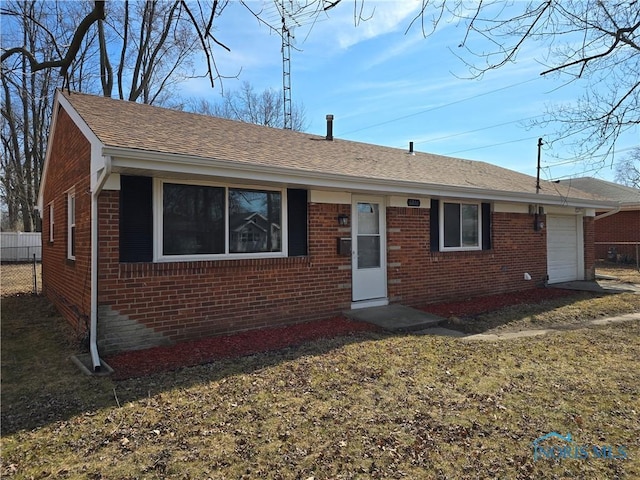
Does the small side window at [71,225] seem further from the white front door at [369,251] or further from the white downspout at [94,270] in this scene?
the white front door at [369,251]

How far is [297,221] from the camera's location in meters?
7.27

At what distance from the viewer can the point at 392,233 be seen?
28.1ft

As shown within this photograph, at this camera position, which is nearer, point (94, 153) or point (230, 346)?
point (94, 153)

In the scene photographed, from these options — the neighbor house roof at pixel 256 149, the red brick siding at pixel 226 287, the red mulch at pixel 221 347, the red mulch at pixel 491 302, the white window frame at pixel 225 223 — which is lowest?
the red mulch at pixel 221 347

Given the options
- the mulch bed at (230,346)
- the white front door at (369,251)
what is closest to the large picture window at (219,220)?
the mulch bed at (230,346)

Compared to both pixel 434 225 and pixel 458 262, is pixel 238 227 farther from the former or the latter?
pixel 458 262

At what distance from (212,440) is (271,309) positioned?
3.70 metres

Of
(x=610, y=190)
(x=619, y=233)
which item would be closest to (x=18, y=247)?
(x=619, y=233)

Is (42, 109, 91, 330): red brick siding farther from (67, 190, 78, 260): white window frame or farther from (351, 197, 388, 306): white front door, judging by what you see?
(351, 197, 388, 306): white front door

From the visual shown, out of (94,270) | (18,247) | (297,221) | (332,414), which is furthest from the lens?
(18,247)

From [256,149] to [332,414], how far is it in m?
5.16

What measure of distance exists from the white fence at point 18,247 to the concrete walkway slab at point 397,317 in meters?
24.1

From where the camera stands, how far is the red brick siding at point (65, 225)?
20.3 feet

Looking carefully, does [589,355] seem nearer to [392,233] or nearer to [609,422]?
[609,422]
